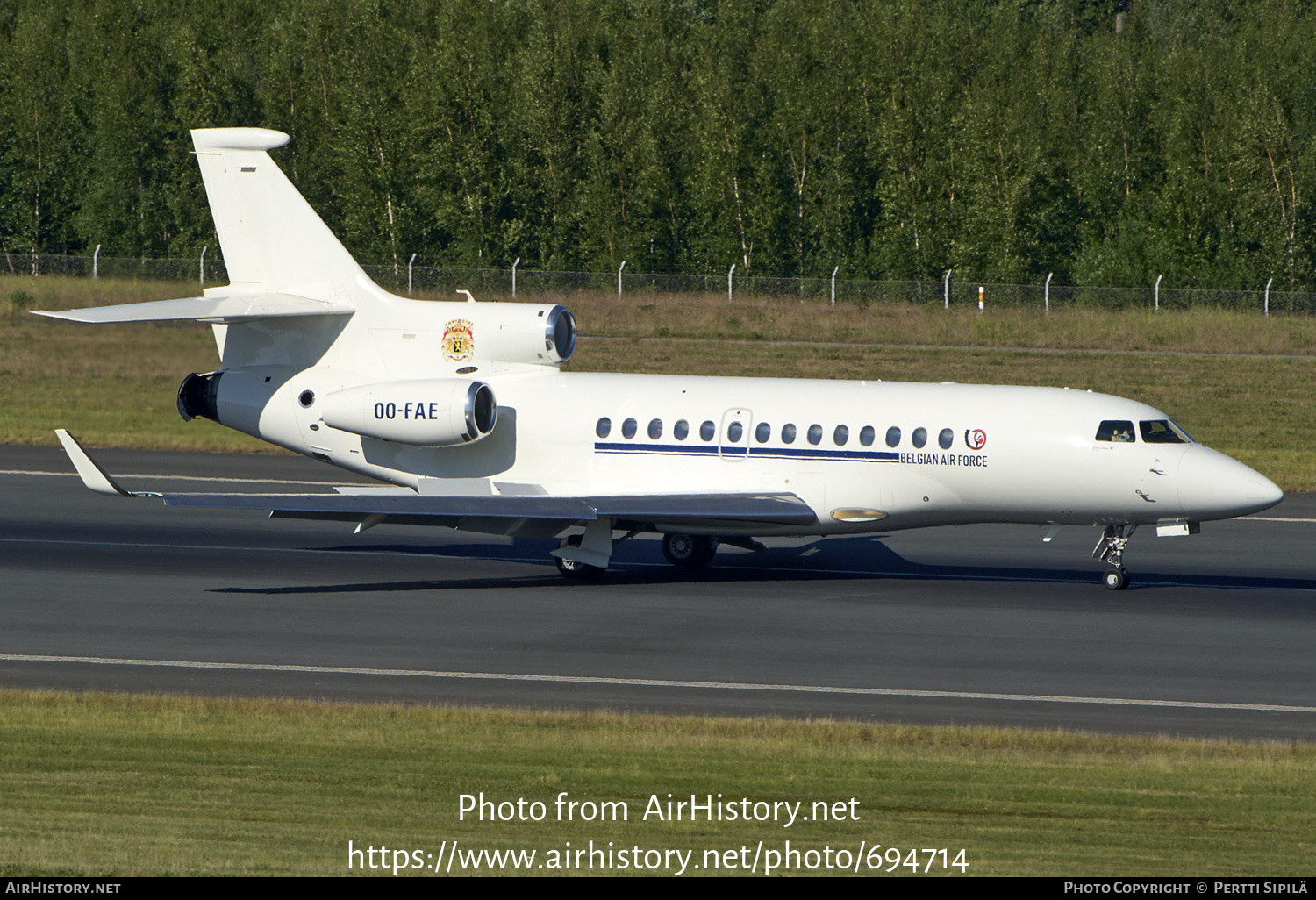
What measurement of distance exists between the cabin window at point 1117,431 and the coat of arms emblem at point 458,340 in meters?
10.2

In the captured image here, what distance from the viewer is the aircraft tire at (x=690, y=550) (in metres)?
26.9

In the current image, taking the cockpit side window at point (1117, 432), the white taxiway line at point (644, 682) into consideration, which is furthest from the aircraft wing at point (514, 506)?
the cockpit side window at point (1117, 432)

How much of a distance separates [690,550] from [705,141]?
5442 centimetres

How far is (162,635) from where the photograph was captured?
21.4 m

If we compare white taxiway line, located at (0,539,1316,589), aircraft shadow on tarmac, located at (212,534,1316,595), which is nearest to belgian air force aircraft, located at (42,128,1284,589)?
aircraft shadow on tarmac, located at (212,534,1316,595)

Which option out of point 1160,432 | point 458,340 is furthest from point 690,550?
point 1160,432

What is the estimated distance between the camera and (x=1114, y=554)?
Answer: 82.1 ft

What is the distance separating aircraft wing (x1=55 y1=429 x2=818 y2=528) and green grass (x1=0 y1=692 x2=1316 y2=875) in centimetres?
578

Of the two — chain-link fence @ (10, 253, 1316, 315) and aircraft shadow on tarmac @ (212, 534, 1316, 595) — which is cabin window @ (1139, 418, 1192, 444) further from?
chain-link fence @ (10, 253, 1316, 315)

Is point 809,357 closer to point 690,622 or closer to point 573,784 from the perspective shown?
point 690,622

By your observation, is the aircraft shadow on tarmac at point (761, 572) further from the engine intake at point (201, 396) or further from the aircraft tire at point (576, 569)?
the engine intake at point (201, 396)

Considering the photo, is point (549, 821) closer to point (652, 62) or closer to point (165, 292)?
point (165, 292)

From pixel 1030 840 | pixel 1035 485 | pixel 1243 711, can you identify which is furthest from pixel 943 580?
pixel 1030 840

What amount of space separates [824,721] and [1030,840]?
5131 mm
